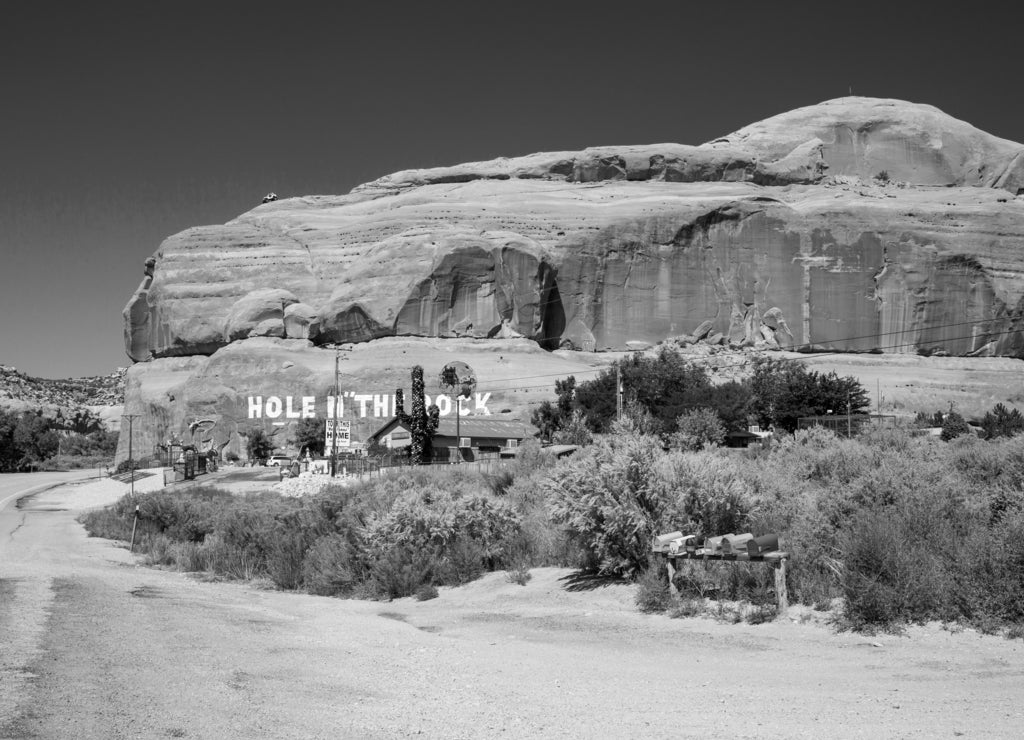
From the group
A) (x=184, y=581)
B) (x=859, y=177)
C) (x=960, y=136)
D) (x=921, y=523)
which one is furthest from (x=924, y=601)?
(x=960, y=136)

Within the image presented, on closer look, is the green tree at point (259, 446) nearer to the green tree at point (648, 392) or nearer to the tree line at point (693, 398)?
the tree line at point (693, 398)

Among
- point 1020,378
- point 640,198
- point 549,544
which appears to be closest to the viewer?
point 549,544

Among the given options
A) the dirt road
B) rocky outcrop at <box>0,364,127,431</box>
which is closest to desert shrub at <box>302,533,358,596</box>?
the dirt road

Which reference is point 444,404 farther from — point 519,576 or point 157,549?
point 519,576

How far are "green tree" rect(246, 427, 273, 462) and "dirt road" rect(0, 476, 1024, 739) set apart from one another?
50967 mm

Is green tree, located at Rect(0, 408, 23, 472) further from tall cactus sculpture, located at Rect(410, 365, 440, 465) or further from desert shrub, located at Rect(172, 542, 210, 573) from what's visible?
desert shrub, located at Rect(172, 542, 210, 573)

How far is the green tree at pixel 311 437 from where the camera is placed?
6250 centimetres

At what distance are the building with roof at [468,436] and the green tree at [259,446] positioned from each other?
1090 centimetres

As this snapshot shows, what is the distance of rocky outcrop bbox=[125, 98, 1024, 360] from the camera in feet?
256

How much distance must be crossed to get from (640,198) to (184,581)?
80.7 meters

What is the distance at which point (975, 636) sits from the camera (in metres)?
9.52

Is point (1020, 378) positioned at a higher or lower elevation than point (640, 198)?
lower

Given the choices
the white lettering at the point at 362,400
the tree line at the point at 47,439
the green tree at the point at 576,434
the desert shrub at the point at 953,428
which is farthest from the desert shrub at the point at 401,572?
the tree line at the point at 47,439

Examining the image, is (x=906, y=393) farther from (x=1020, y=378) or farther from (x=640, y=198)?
(x=640, y=198)
